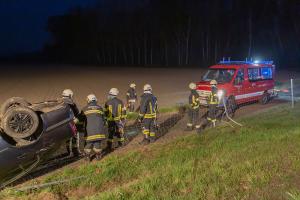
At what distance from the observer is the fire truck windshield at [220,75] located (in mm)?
15914

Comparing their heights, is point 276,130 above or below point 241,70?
below

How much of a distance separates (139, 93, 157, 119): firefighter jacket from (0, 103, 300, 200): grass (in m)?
0.83

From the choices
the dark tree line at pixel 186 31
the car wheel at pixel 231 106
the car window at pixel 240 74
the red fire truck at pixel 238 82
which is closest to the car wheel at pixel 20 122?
the red fire truck at pixel 238 82

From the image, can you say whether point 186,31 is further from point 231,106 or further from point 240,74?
point 231,106

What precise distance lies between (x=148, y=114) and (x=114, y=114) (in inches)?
35.2

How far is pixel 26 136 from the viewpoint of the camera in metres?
7.00

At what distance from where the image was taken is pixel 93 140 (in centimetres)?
918

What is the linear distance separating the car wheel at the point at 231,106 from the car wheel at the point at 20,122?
9557 millimetres

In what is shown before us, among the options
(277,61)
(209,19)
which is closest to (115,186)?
(277,61)

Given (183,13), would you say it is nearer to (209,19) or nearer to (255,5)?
(209,19)

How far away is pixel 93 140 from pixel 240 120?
20.9ft

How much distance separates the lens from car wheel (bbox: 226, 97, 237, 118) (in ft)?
50.6

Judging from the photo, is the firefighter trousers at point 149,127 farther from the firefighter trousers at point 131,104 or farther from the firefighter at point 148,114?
the firefighter trousers at point 131,104

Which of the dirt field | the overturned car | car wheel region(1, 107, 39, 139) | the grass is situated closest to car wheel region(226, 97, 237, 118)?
the dirt field
